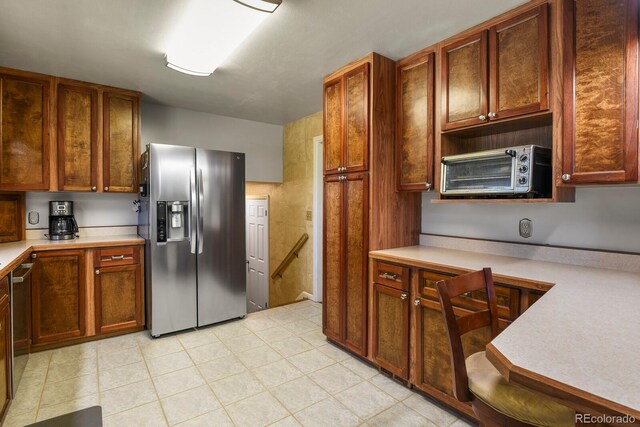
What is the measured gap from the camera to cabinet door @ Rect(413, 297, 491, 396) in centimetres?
197

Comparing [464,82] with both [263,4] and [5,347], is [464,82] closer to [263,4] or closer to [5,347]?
[263,4]

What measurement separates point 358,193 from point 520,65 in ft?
4.27

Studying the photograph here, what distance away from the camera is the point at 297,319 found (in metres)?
3.53

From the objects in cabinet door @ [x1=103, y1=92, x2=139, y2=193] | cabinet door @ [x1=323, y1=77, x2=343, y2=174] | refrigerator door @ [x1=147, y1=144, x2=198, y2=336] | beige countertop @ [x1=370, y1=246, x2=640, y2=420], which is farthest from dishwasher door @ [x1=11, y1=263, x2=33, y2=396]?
beige countertop @ [x1=370, y1=246, x2=640, y2=420]

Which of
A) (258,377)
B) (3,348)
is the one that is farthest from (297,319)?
(3,348)

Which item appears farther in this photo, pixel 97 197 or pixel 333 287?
pixel 97 197

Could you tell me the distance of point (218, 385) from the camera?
2.27 m

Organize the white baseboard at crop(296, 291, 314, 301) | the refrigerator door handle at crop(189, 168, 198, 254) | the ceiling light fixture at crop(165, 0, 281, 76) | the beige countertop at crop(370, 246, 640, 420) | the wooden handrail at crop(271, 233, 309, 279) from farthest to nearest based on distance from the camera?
the wooden handrail at crop(271, 233, 309, 279), the white baseboard at crop(296, 291, 314, 301), the refrigerator door handle at crop(189, 168, 198, 254), the ceiling light fixture at crop(165, 0, 281, 76), the beige countertop at crop(370, 246, 640, 420)

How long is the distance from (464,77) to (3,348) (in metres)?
3.18

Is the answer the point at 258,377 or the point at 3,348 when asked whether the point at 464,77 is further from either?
the point at 3,348

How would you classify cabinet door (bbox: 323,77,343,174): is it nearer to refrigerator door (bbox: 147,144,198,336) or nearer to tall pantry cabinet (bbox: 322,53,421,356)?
tall pantry cabinet (bbox: 322,53,421,356)

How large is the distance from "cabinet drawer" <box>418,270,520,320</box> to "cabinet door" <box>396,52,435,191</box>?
2.23 ft

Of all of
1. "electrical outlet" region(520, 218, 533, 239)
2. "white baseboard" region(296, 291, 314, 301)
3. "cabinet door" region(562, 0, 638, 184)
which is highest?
"cabinet door" region(562, 0, 638, 184)

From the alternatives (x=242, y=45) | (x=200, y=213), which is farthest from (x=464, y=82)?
(x=200, y=213)
